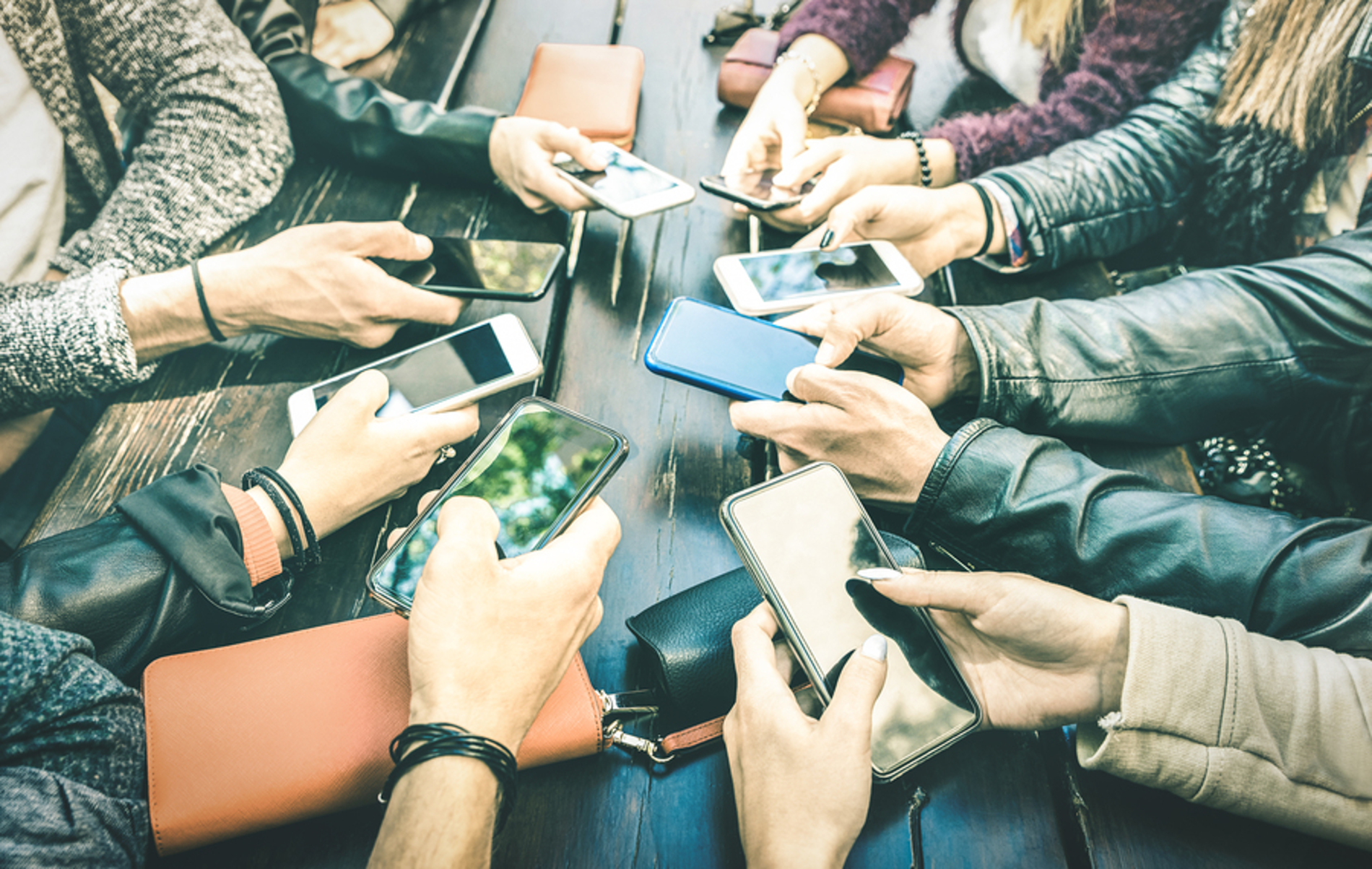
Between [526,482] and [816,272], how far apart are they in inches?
30.4

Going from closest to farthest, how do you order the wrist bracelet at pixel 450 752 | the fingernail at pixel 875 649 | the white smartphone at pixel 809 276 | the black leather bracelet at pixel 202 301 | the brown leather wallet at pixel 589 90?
the wrist bracelet at pixel 450 752 → the fingernail at pixel 875 649 → the black leather bracelet at pixel 202 301 → the white smartphone at pixel 809 276 → the brown leather wallet at pixel 589 90

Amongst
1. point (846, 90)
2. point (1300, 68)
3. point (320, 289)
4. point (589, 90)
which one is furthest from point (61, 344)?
point (1300, 68)

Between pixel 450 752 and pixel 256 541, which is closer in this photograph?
pixel 450 752

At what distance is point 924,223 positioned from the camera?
1442mm

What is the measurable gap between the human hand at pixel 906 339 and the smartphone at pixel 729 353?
0.11 feet

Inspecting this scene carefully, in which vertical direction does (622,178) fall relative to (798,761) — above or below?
above

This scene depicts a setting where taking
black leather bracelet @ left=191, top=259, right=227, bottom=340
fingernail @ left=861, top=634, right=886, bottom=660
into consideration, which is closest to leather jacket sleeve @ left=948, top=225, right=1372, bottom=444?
fingernail @ left=861, top=634, right=886, bottom=660

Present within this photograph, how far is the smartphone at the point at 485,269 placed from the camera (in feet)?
4.17

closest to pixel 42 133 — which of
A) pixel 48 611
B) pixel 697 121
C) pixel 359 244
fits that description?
pixel 359 244

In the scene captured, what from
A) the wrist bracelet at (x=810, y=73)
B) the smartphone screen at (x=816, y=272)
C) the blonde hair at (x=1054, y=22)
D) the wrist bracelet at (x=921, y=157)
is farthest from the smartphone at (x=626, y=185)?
the blonde hair at (x=1054, y=22)

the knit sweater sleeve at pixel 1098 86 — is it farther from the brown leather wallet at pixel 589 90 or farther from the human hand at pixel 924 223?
the brown leather wallet at pixel 589 90

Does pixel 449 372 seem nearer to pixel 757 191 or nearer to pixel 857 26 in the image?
pixel 757 191

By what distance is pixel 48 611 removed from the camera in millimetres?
809

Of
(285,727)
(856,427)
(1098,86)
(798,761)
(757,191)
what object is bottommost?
(285,727)
